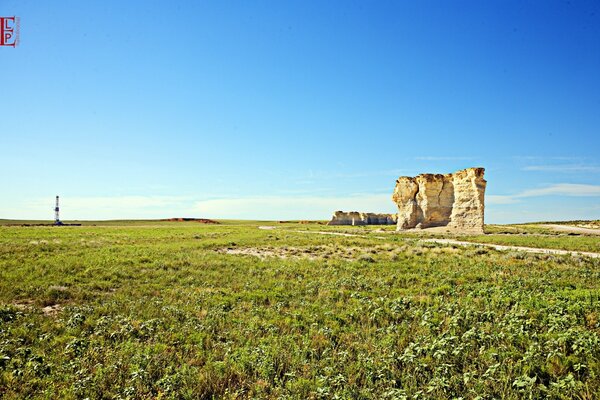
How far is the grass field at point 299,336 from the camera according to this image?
6051 mm

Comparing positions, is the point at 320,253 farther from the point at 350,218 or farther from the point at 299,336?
the point at 350,218

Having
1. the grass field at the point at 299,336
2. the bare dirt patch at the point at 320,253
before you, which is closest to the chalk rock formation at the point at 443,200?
the bare dirt patch at the point at 320,253

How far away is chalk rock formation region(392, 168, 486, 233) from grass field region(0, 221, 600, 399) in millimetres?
40359

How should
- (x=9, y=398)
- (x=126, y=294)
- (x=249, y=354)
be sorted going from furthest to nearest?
1. (x=126, y=294)
2. (x=249, y=354)
3. (x=9, y=398)

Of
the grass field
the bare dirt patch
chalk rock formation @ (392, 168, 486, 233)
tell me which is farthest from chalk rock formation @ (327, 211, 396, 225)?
the grass field

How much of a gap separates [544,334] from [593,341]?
972mm

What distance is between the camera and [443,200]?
199ft

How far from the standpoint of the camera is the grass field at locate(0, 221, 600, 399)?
6051 mm

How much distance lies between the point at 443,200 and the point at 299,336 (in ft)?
196

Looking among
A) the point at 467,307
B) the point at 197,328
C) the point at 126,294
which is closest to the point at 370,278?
the point at 467,307

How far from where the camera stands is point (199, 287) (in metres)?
14.2

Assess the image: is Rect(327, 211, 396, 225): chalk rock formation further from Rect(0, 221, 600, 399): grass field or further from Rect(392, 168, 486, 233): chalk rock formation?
Rect(0, 221, 600, 399): grass field

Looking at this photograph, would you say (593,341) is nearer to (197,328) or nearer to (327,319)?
(327,319)

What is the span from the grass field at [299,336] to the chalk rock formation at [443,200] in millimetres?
40359
